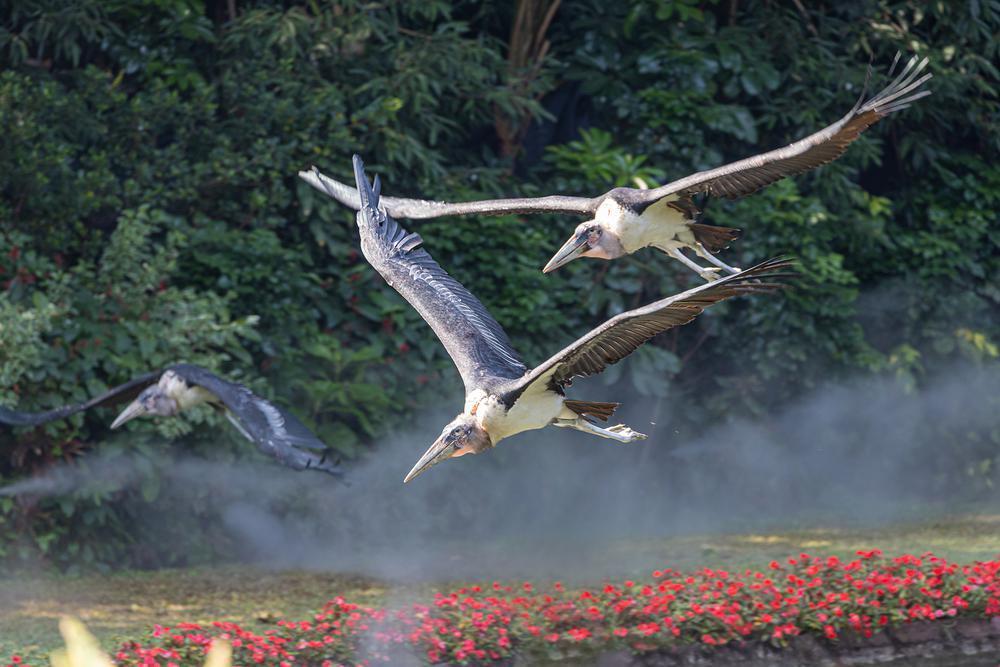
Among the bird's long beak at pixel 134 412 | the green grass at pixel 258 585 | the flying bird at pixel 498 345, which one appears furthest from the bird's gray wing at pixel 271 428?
the green grass at pixel 258 585

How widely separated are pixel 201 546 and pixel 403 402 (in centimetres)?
170

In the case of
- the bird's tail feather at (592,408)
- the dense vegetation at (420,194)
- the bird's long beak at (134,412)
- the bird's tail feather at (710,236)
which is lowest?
the bird's tail feather at (592,408)

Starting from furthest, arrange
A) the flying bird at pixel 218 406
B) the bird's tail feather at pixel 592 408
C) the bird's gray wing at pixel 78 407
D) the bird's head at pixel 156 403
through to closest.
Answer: the bird's head at pixel 156 403, the bird's gray wing at pixel 78 407, the flying bird at pixel 218 406, the bird's tail feather at pixel 592 408

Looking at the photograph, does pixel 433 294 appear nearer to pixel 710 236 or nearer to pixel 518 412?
pixel 518 412

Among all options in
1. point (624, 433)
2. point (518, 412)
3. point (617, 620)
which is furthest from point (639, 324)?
point (617, 620)

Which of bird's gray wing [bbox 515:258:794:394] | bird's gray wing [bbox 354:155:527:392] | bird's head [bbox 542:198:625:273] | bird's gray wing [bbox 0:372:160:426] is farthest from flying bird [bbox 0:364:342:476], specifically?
bird's head [bbox 542:198:625:273]

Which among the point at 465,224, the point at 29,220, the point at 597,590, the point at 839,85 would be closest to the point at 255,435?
the point at 597,590

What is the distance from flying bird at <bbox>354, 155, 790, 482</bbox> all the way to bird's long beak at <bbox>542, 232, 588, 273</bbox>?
411 millimetres

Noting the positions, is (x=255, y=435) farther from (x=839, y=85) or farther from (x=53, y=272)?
(x=839, y=85)

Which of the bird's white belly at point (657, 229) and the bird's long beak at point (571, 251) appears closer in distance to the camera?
the bird's long beak at point (571, 251)

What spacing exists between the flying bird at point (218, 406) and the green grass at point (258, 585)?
1027 millimetres

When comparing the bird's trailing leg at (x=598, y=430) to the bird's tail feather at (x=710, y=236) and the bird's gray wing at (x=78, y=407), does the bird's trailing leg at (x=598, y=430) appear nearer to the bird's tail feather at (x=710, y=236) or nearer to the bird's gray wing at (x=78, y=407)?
the bird's tail feather at (x=710, y=236)

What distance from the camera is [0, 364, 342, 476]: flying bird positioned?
221 inches

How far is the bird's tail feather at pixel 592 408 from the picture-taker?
493 cm
